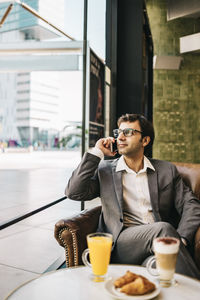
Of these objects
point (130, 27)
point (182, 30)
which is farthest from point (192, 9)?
point (130, 27)

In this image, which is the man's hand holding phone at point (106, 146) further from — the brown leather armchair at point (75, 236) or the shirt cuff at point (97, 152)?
the brown leather armchair at point (75, 236)

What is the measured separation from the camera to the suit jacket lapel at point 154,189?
1801 mm

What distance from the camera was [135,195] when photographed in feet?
6.06

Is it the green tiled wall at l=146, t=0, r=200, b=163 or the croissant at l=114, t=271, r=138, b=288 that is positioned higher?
the green tiled wall at l=146, t=0, r=200, b=163

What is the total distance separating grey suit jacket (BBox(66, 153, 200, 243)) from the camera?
1.75 m

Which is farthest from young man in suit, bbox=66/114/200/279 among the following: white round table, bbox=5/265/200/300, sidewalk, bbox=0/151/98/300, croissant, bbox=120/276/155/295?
sidewalk, bbox=0/151/98/300

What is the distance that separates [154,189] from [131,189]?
137mm

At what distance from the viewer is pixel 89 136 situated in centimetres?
406

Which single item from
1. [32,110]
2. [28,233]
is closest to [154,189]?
[28,233]

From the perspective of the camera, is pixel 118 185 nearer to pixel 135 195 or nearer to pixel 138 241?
pixel 135 195

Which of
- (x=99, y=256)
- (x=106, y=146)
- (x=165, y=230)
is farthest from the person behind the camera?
(x=106, y=146)

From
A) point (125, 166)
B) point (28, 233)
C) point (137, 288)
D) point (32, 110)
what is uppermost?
point (32, 110)

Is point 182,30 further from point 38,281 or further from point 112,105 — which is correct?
point 38,281

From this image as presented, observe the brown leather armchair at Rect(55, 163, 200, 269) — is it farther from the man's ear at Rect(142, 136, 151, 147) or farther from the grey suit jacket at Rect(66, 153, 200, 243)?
the man's ear at Rect(142, 136, 151, 147)
